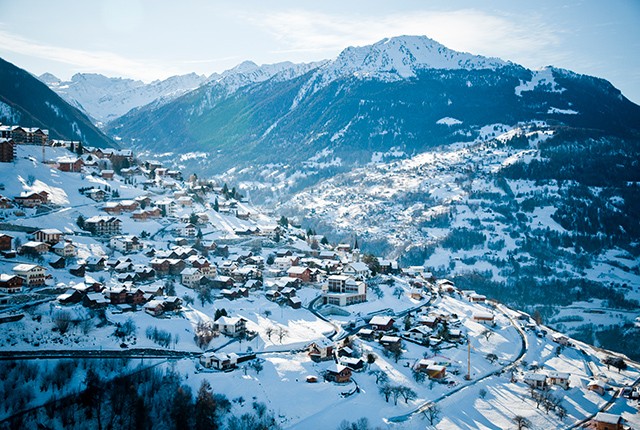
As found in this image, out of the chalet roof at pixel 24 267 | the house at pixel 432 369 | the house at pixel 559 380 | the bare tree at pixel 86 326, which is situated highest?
the chalet roof at pixel 24 267

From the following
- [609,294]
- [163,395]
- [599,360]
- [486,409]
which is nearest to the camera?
[163,395]

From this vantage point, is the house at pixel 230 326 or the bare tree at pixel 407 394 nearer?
the bare tree at pixel 407 394

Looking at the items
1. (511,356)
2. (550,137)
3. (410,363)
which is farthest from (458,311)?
(550,137)

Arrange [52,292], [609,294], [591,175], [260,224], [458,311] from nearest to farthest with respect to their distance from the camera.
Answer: [52,292]
[458,311]
[260,224]
[609,294]
[591,175]

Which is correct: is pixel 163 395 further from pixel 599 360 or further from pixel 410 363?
pixel 599 360

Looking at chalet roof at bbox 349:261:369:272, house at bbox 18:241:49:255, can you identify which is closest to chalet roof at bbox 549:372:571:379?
chalet roof at bbox 349:261:369:272

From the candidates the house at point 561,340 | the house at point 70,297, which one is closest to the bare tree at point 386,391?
the house at point 70,297

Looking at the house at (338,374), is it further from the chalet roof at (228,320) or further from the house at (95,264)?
the house at (95,264)
